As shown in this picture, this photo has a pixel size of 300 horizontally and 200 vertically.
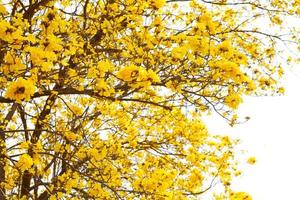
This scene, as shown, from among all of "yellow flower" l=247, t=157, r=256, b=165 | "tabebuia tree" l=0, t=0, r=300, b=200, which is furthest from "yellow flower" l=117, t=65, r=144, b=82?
"yellow flower" l=247, t=157, r=256, b=165

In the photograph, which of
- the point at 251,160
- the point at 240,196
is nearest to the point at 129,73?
the point at 240,196

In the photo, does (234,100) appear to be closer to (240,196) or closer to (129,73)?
(129,73)

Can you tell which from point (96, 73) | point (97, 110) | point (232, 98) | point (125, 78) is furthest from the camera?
point (97, 110)

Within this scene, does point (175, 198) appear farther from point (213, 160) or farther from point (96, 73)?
point (96, 73)

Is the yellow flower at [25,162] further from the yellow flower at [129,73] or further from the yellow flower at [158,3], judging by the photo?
the yellow flower at [158,3]

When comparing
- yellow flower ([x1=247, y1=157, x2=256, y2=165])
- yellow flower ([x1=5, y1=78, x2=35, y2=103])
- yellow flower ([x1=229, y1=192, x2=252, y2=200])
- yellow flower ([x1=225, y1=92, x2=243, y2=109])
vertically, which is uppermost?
yellow flower ([x1=247, y1=157, x2=256, y2=165])

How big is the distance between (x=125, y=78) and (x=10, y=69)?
1.01 m

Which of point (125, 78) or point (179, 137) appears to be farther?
point (179, 137)

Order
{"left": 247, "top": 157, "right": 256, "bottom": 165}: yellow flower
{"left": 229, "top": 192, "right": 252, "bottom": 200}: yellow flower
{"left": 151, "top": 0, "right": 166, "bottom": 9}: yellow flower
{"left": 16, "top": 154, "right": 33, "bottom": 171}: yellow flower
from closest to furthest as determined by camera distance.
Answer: {"left": 151, "top": 0, "right": 166, "bottom": 9}: yellow flower → {"left": 16, "top": 154, "right": 33, "bottom": 171}: yellow flower → {"left": 229, "top": 192, "right": 252, "bottom": 200}: yellow flower → {"left": 247, "top": 157, "right": 256, "bottom": 165}: yellow flower

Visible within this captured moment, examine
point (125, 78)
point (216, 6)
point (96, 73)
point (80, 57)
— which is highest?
point (216, 6)

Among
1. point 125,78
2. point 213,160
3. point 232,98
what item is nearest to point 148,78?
point 125,78

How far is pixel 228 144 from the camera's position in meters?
7.95

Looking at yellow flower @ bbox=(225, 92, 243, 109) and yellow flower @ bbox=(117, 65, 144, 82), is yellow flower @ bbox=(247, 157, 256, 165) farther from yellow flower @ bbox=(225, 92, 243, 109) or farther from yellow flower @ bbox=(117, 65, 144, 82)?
yellow flower @ bbox=(117, 65, 144, 82)

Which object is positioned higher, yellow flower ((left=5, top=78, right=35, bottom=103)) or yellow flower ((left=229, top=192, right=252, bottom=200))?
yellow flower ((left=229, top=192, right=252, bottom=200))
